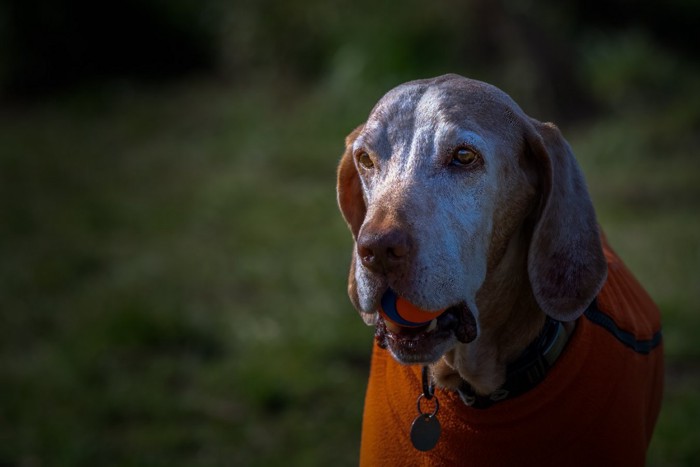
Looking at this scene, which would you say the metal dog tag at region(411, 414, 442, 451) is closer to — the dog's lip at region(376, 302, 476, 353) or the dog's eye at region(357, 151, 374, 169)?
the dog's lip at region(376, 302, 476, 353)

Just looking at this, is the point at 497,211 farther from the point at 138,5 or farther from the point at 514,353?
the point at 138,5

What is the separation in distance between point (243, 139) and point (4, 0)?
4.88 meters

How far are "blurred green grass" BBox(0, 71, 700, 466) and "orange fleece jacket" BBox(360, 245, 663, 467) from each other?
4.88 feet

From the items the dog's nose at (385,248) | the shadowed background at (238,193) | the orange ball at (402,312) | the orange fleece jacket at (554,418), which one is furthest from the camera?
the shadowed background at (238,193)

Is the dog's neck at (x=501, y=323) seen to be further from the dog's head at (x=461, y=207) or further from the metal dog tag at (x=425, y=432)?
the metal dog tag at (x=425, y=432)

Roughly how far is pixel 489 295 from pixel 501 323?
0.11m

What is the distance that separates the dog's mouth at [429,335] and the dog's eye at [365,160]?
19.7 inches

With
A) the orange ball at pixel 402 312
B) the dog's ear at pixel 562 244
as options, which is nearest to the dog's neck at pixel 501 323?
the dog's ear at pixel 562 244

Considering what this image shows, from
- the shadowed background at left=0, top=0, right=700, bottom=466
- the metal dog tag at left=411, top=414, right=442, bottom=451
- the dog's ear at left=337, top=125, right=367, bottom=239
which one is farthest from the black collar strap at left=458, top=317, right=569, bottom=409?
the shadowed background at left=0, top=0, right=700, bottom=466

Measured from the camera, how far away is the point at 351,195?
310cm

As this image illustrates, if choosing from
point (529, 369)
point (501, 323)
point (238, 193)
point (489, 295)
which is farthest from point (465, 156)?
point (238, 193)

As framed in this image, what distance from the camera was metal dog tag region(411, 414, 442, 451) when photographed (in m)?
2.70

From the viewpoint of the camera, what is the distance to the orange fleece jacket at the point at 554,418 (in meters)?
2.62

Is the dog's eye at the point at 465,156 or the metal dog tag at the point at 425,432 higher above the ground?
the dog's eye at the point at 465,156
